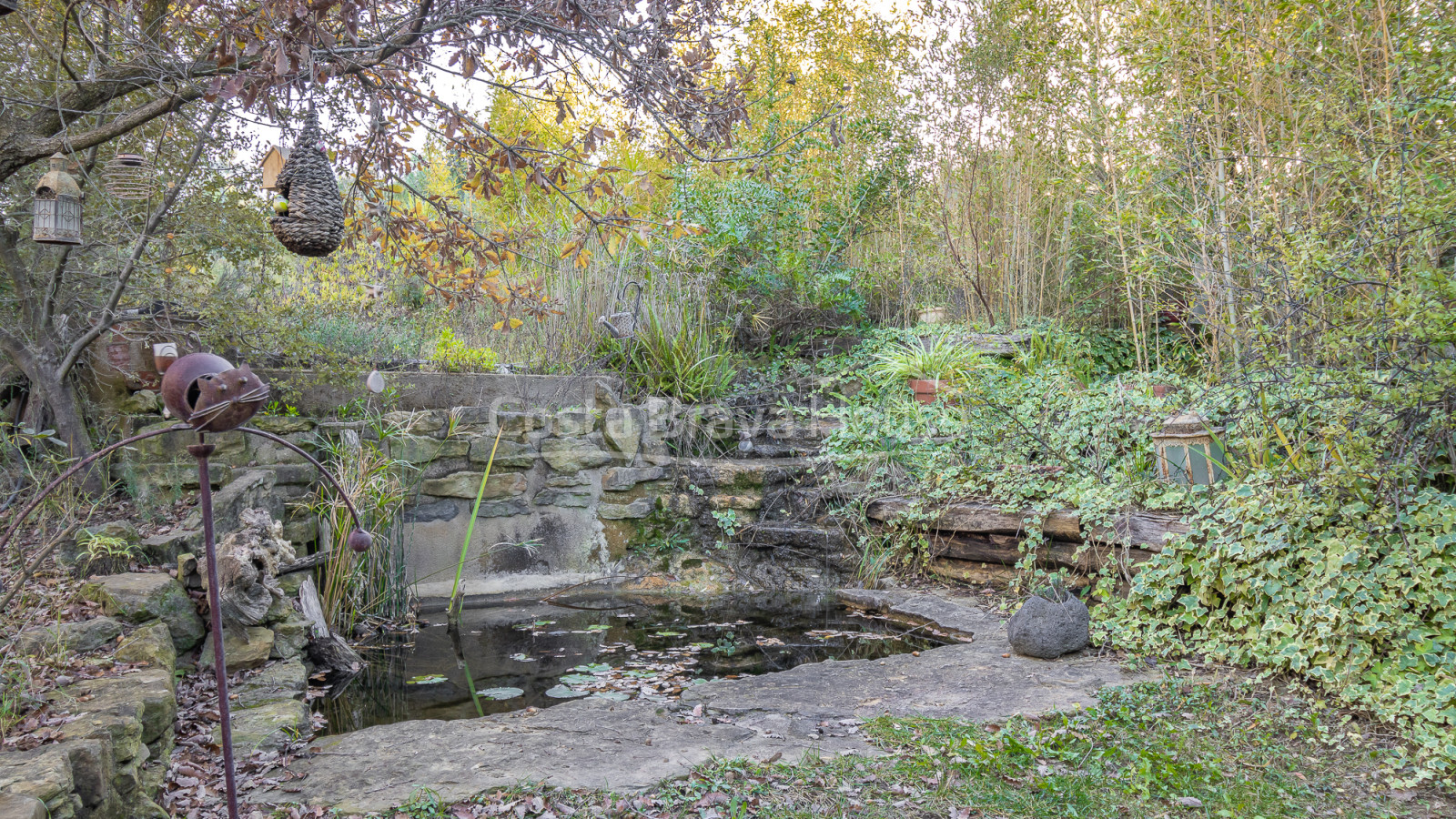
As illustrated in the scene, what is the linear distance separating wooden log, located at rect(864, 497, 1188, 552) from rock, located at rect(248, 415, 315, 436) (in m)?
3.39

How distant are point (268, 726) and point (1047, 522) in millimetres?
3553

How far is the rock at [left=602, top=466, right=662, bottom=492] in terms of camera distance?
17.4ft

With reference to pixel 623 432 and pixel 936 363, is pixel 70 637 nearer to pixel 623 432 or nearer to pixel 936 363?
pixel 623 432

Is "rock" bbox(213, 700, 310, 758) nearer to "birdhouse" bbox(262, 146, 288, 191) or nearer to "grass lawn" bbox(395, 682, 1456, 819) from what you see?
"grass lawn" bbox(395, 682, 1456, 819)

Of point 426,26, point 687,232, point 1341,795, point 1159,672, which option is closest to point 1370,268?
point 1159,672

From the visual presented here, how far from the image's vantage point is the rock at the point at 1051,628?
11.1 feet

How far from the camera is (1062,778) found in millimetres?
2238

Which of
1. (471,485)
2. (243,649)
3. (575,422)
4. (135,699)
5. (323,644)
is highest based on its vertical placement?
(575,422)

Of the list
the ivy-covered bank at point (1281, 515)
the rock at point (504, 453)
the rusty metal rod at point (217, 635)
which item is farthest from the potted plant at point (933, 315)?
the rusty metal rod at point (217, 635)

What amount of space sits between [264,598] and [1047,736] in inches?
119

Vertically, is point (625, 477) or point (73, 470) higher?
point (73, 470)

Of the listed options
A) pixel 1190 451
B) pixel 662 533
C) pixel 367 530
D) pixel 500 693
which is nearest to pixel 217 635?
pixel 500 693

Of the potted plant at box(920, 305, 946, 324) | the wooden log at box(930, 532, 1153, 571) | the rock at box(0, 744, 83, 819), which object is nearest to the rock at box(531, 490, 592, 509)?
the wooden log at box(930, 532, 1153, 571)

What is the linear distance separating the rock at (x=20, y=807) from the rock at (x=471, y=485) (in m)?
3.37
